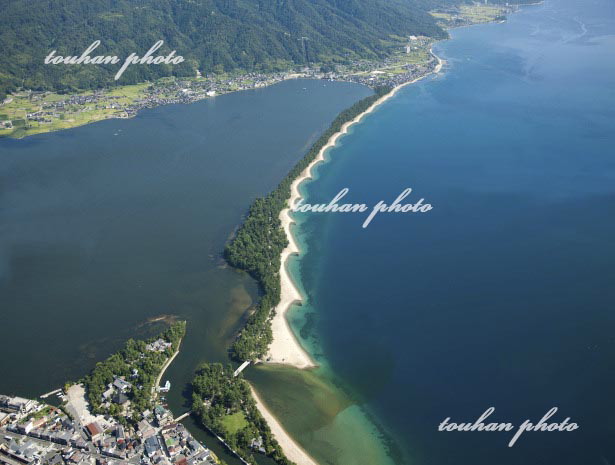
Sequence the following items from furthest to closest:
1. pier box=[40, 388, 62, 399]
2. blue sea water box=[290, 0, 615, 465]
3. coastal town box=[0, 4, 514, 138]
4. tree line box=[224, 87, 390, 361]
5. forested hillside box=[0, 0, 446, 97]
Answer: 1. forested hillside box=[0, 0, 446, 97]
2. coastal town box=[0, 4, 514, 138]
3. tree line box=[224, 87, 390, 361]
4. pier box=[40, 388, 62, 399]
5. blue sea water box=[290, 0, 615, 465]

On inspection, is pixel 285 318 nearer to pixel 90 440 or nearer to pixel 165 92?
pixel 90 440

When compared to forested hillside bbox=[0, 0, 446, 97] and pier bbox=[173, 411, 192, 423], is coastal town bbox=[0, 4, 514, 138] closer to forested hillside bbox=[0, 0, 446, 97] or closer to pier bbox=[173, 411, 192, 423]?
forested hillside bbox=[0, 0, 446, 97]

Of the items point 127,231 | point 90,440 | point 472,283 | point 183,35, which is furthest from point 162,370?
point 183,35

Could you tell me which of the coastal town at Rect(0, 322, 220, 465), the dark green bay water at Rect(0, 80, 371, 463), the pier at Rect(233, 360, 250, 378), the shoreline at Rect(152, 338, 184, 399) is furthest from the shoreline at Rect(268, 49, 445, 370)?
the coastal town at Rect(0, 322, 220, 465)

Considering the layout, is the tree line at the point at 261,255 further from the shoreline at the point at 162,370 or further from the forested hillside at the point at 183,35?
the forested hillside at the point at 183,35

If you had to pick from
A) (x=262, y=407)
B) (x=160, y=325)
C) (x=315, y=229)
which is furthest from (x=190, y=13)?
(x=262, y=407)

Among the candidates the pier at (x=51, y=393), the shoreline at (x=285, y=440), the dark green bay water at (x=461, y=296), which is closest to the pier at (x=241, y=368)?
the dark green bay water at (x=461, y=296)
